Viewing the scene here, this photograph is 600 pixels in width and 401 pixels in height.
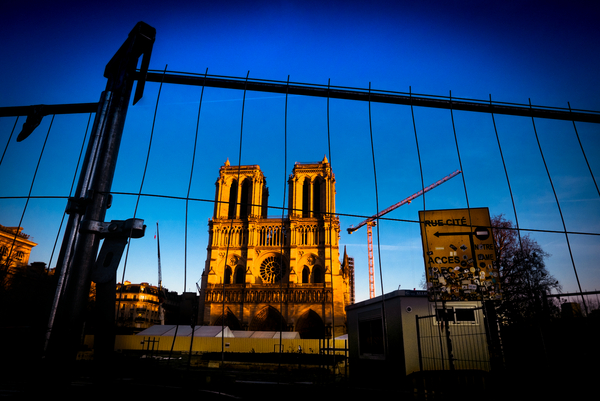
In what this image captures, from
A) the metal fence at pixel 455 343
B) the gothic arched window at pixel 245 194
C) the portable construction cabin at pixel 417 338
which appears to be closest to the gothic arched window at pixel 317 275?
the gothic arched window at pixel 245 194

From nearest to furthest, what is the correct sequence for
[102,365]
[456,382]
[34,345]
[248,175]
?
[102,365]
[34,345]
[456,382]
[248,175]

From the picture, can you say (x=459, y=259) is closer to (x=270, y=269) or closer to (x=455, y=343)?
(x=455, y=343)

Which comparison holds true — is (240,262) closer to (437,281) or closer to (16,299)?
(16,299)

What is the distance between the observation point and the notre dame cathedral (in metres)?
42.9

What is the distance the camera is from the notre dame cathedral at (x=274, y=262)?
141 ft

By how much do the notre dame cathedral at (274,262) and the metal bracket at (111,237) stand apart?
3795 cm

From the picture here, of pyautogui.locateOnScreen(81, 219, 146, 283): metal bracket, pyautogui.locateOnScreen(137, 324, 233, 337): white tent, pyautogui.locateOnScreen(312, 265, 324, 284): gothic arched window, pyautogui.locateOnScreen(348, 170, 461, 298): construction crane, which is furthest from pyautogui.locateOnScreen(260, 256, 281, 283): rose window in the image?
pyautogui.locateOnScreen(81, 219, 146, 283): metal bracket

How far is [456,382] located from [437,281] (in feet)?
20.9

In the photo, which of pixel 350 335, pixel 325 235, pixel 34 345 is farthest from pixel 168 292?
pixel 34 345

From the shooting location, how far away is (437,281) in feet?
42.1

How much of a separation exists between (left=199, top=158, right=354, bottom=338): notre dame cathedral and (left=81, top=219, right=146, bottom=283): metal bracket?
124 feet

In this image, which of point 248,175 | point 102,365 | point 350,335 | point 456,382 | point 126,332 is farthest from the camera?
point 248,175

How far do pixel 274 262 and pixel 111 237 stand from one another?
1805 inches

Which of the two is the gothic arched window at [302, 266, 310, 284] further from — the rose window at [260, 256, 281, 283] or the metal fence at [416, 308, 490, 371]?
the metal fence at [416, 308, 490, 371]
